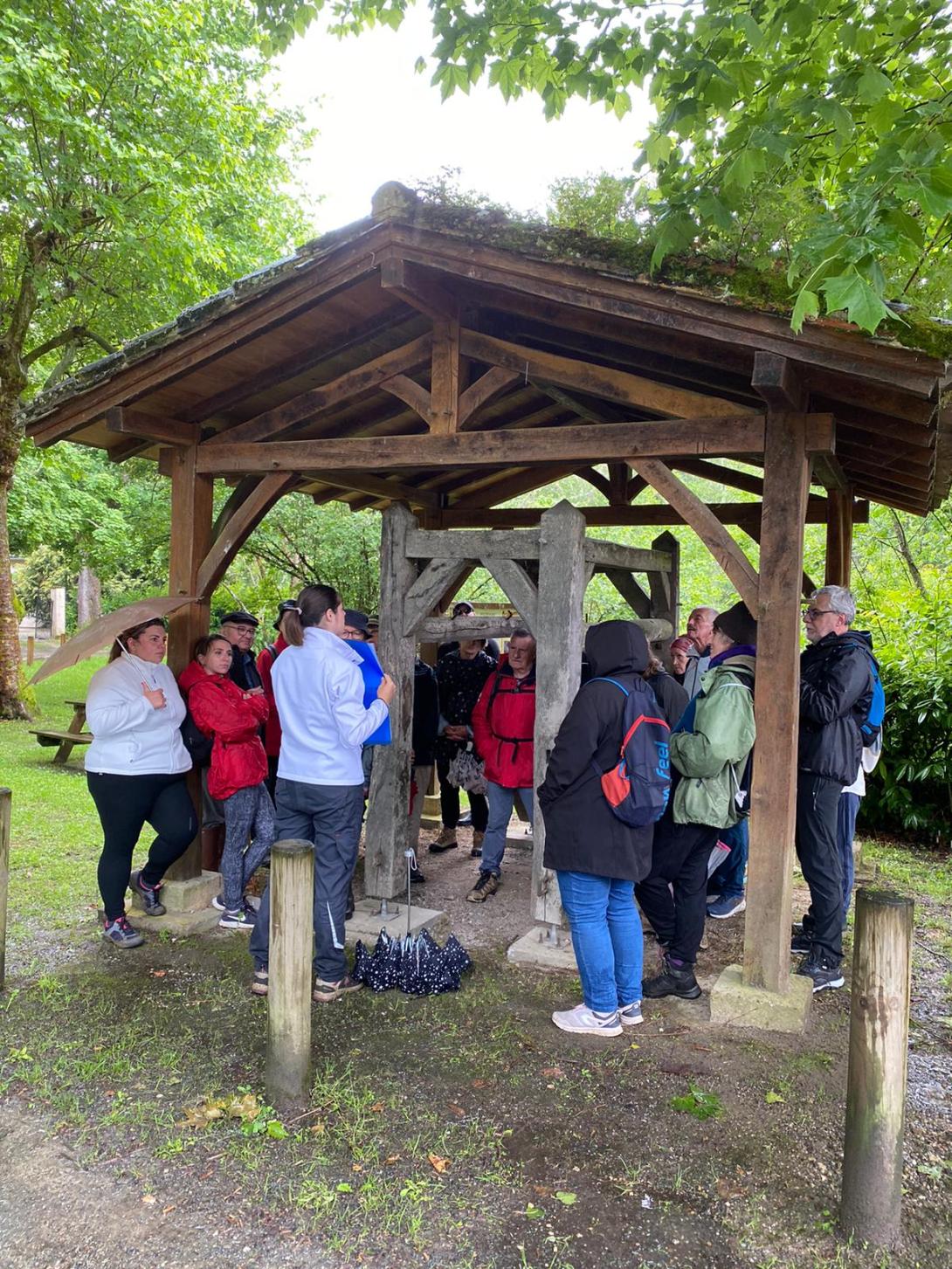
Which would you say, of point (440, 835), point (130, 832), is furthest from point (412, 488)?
point (130, 832)

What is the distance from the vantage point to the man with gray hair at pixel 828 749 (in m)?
4.57

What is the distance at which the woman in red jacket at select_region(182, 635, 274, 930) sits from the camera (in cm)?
512

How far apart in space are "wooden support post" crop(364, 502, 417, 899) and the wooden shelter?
0.07 ft

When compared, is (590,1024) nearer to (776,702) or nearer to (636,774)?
(636,774)

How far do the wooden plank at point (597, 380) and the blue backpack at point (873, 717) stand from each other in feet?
5.28

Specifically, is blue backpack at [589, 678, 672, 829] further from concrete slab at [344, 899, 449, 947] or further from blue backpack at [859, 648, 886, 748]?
concrete slab at [344, 899, 449, 947]

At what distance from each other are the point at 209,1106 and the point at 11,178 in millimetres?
11227

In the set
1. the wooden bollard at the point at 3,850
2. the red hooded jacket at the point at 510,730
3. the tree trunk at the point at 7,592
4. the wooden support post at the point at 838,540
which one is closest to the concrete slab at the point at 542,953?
the red hooded jacket at the point at 510,730

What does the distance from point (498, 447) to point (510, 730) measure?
196 centimetres

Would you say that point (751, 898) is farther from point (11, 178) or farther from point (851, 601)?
point (11, 178)

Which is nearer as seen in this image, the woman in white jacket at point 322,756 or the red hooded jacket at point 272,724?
the woman in white jacket at point 322,756

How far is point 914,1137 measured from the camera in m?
3.39

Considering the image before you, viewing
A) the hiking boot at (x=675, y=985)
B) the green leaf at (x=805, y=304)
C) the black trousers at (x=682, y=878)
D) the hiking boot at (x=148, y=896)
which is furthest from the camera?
the hiking boot at (x=148, y=896)

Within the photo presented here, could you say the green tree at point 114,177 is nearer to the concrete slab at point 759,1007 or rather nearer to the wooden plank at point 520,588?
the wooden plank at point 520,588
